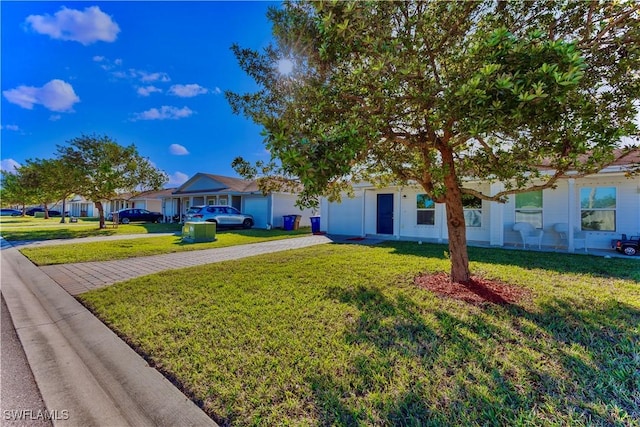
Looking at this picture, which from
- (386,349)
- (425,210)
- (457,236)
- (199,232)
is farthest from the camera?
→ (199,232)

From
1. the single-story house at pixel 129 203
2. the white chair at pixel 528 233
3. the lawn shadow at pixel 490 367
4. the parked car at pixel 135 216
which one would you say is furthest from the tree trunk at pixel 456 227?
the parked car at pixel 135 216

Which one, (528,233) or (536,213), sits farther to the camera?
(536,213)

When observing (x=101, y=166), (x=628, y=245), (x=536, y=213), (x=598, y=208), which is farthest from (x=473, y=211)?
(x=101, y=166)

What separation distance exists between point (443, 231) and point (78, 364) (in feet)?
39.9

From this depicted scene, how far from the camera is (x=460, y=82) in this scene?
3160mm

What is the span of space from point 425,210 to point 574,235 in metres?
5.19

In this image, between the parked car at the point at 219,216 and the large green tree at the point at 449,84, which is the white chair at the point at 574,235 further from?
the parked car at the point at 219,216

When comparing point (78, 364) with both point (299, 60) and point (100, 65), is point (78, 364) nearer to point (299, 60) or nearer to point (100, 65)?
point (299, 60)

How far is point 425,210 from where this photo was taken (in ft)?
42.6

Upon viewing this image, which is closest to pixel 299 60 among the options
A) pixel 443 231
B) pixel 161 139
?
pixel 443 231

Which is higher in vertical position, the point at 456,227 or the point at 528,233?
the point at 456,227

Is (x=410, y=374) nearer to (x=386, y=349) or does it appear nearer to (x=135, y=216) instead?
(x=386, y=349)

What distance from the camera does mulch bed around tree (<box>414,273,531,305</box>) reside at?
173 inches

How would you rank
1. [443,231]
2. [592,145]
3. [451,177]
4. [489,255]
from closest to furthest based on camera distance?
[592,145] < [451,177] < [489,255] < [443,231]
